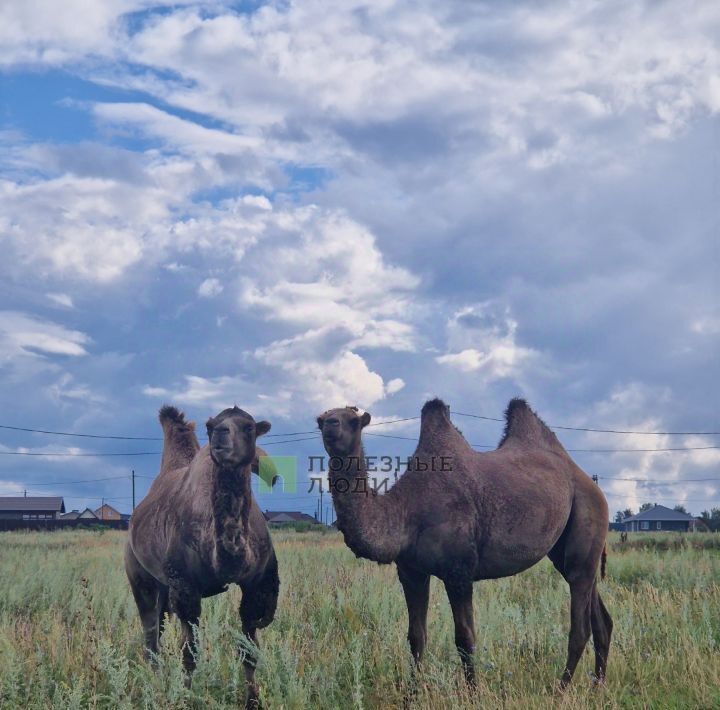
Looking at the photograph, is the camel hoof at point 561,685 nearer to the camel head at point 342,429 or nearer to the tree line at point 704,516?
the camel head at point 342,429

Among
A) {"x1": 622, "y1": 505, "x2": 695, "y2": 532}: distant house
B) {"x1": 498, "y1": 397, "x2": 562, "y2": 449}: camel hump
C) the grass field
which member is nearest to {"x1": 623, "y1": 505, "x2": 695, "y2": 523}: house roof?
{"x1": 622, "y1": 505, "x2": 695, "y2": 532}: distant house

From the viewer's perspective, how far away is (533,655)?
8.40 metres

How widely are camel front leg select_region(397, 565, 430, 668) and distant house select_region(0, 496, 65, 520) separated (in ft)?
291

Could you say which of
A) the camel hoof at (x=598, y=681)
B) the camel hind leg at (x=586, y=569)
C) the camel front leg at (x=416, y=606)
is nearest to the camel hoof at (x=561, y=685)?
A: the camel hoof at (x=598, y=681)

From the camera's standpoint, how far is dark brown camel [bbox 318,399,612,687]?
720 centimetres

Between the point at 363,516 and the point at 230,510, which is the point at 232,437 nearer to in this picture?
the point at 230,510

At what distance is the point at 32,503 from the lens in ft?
Answer: 299

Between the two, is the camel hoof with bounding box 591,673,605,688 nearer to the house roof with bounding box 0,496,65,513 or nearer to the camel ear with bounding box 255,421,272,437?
the camel ear with bounding box 255,421,272,437

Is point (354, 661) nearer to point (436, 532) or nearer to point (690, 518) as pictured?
point (436, 532)

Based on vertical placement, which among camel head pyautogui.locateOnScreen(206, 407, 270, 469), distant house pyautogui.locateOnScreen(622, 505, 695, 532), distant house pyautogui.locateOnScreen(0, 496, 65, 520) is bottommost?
distant house pyautogui.locateOnScreen(622, 505, 695, 532)

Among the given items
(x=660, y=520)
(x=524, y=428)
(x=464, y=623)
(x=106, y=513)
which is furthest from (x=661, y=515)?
(x=464, y=623)

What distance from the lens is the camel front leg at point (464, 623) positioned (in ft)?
23.2

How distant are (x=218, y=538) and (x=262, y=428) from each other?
0.95m

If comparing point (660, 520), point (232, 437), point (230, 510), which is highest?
point (232, 437)
